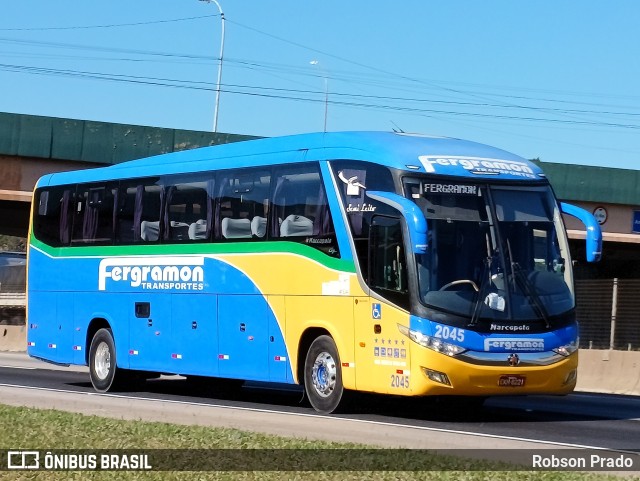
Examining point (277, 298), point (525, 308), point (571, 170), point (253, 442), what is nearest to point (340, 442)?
point (253, 442)

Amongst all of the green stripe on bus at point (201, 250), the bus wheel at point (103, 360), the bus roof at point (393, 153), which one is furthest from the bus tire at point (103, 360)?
the bus roof at point (393, 153)

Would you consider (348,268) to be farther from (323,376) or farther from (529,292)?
(529,292)

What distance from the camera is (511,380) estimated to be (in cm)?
1702

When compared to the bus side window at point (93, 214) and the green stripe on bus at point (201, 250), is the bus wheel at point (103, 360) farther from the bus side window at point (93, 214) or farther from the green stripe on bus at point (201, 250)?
the bus side window at point (93, 214)

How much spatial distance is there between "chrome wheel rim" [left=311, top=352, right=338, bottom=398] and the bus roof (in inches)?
107

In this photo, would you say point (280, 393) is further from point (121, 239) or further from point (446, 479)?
point (446, 479)

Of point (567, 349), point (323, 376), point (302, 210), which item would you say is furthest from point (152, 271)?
point (567, 349)

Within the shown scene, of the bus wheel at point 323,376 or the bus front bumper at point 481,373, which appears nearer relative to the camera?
the bus front bumper at point 481,373

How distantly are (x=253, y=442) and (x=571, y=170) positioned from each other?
4084 cm

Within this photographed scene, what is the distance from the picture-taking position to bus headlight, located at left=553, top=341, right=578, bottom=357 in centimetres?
1738

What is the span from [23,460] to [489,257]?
24.3 ft

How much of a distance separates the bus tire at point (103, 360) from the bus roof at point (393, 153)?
4245mm

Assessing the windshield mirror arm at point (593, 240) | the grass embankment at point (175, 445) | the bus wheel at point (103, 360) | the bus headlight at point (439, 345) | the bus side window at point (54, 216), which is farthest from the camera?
the bus side window at point (54, 216)

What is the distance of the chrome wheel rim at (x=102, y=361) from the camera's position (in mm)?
23828
